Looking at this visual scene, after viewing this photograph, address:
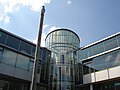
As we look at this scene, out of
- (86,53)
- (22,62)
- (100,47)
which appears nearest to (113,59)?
(100,47)

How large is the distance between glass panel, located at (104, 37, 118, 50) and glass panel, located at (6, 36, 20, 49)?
10.8 meters

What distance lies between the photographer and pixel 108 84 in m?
19.6

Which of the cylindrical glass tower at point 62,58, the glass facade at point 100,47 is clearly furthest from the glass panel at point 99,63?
the cylindrical glass tower at point 62,58

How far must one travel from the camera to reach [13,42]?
63.3 feet

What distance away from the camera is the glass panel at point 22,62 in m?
19.3

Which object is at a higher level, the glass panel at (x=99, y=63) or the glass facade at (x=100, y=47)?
the glass facade at (x=100, y=47)

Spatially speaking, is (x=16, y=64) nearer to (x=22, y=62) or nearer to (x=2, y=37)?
(x=22, y=62)

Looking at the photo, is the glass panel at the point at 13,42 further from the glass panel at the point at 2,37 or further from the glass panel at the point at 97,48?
the glass panel at the point at 97,48

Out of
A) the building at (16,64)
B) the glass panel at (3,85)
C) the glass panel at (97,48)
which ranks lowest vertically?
the glass panel at (3,85)

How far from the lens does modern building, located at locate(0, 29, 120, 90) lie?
60.0 ft

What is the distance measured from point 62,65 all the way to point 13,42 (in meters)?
7.35

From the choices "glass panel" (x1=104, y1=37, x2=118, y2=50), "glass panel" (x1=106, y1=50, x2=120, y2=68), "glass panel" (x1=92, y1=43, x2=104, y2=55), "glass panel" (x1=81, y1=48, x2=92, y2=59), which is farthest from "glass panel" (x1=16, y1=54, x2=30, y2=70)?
"glass panel" (x1=104, y1=37, x2=118, y2=50)

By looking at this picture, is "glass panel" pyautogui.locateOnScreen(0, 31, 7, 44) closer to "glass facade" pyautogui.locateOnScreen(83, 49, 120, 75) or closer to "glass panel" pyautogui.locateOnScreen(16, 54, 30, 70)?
"glass panel" pyautogui.locateOnScreen(16, 54, 30, 70)

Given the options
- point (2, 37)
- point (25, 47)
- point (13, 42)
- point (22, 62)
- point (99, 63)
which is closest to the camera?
point (2, 37)
